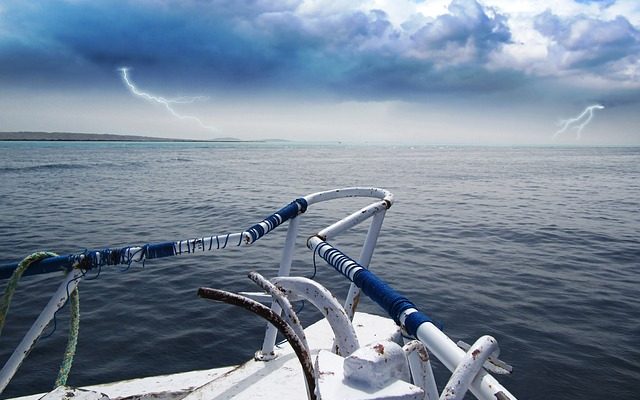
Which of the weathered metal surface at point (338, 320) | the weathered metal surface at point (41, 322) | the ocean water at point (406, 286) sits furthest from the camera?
the ocean water at point (406, 286)

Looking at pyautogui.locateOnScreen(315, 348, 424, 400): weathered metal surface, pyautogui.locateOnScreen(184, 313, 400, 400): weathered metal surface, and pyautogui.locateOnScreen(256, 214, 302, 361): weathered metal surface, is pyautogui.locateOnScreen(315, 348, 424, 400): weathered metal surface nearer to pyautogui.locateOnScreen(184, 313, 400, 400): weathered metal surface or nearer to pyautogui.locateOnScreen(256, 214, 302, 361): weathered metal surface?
pyautogui.locateOnScreen(184, 313, 400, 400): weathered metal surface

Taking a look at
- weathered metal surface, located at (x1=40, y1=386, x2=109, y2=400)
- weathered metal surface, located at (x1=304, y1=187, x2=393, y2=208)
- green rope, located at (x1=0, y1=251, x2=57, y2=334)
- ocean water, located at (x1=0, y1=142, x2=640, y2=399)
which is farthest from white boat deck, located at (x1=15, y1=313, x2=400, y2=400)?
ocean water, located at (x1=0, y1=142, x2=640, y2=399)

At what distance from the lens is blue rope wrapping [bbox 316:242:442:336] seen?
1.45m

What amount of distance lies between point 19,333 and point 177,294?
2438mm

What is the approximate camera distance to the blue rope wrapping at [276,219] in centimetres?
248

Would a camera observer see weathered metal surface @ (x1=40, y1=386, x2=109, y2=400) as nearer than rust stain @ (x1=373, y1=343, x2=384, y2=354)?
No

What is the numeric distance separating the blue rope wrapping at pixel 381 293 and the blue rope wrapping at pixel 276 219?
1.56 feet

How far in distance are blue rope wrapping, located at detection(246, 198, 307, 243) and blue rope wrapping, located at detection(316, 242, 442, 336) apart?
47 centimetres

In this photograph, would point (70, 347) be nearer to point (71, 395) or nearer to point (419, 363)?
point (71, 395)

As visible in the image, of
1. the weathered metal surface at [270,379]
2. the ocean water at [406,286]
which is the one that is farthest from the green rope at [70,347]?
the ocean water at [406,286]

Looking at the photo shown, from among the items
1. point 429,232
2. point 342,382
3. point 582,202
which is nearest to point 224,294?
point 342,382

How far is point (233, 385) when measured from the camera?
249cm

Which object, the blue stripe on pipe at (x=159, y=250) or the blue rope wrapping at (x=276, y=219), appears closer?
the blue stripe on pipe at (x=159, y=250)

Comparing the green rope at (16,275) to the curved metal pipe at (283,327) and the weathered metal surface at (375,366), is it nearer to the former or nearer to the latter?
the curved metal pipe at (283,327)
